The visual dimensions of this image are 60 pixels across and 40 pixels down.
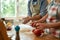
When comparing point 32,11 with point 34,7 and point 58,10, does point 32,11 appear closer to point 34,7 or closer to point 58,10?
point 34,7

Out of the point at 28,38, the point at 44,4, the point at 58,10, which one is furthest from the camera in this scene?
the point at 44,4

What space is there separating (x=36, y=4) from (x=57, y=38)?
3.44 ft

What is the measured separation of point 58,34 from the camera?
1500 millimetres

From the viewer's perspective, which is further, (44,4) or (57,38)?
(44,4)

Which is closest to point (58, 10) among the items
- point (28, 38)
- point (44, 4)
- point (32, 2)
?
point (28, 38)

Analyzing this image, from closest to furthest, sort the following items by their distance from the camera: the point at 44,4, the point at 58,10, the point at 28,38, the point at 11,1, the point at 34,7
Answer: the point at 28,38 → the point at 58,10 → the point at 44,4 → the point at 34,7 → the point at 11,1

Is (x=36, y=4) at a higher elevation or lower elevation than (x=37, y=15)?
higher

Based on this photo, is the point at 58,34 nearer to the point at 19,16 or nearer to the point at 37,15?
the point at 37,15

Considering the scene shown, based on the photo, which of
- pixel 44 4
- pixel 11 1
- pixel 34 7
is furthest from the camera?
pixel 11 1

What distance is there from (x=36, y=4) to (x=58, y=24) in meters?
1.03

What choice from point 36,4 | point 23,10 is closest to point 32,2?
point 36,4

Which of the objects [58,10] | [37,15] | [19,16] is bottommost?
[19,16]

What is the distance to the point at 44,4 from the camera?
2324 mm

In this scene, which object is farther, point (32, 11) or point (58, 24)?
point (32, 11)
